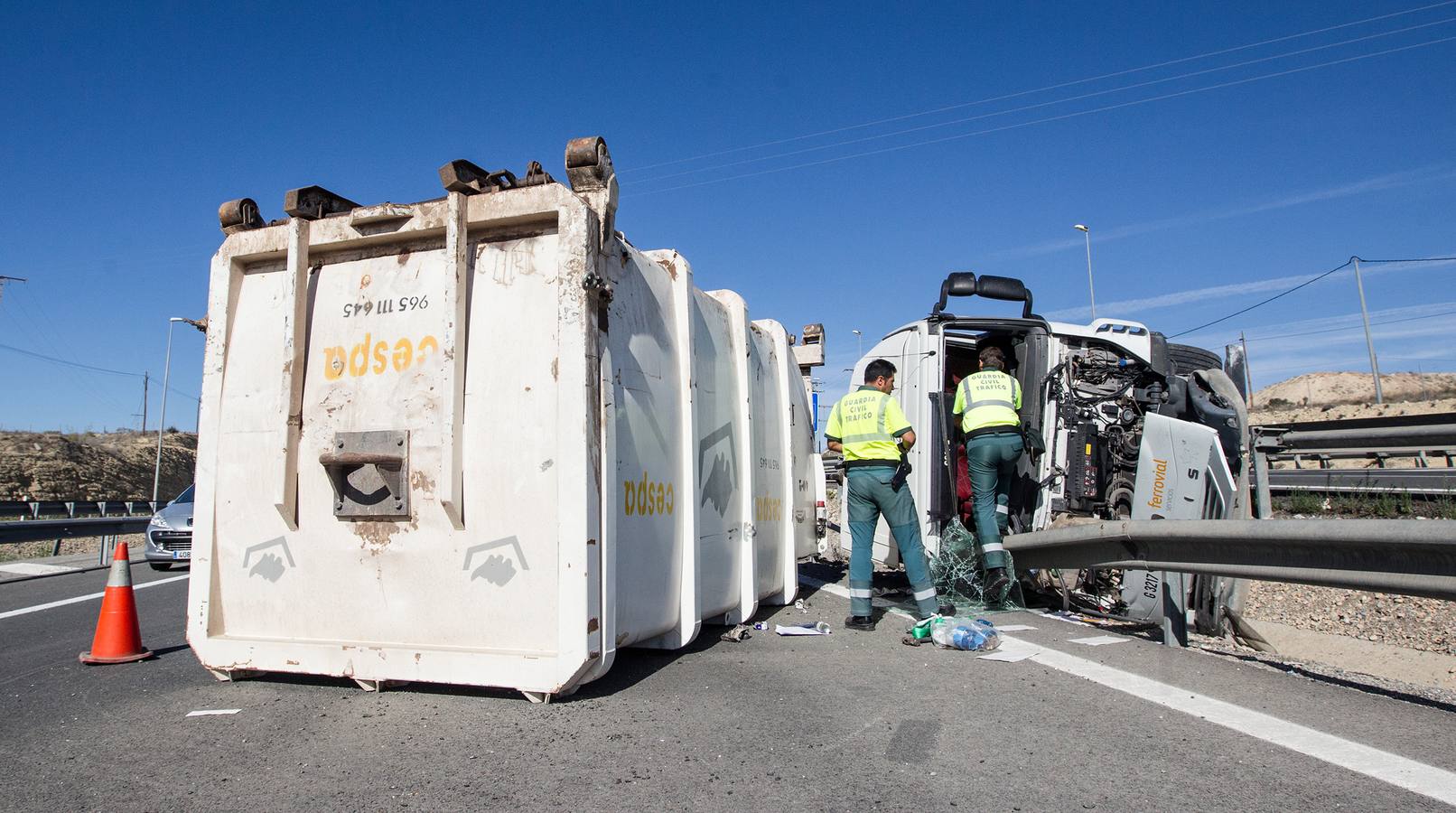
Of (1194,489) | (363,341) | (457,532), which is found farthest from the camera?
(1194,489)

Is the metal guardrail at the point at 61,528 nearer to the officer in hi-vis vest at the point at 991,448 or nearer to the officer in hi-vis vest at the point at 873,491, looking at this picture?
the officer in hi-vis vest at the point at 873,491

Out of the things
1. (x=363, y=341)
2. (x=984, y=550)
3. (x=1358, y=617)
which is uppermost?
(x=363, y=341)

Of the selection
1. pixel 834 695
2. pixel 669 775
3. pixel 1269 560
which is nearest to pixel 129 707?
pixel 669 775

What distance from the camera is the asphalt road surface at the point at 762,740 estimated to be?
2592 mm

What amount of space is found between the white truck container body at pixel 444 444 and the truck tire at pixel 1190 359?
5.30 metres

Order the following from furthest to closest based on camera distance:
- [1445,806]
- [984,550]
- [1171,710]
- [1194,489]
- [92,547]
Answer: [92,547]
[984,550]
[1194,489]
[1171,710]
[1445,806]

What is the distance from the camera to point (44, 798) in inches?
105

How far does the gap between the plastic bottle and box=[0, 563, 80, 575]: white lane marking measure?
35.7 feet

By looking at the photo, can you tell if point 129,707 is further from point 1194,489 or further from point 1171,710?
point 1194,489

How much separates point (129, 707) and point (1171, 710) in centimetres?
427

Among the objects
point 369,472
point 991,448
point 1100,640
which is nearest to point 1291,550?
point 1100,640

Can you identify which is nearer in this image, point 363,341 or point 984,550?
point 363,341

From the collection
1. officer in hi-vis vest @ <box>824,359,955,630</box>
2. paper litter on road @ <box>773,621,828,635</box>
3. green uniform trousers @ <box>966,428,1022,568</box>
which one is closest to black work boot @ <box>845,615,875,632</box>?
officer in hi-vis vest @ <box>824,359,955,630</box>

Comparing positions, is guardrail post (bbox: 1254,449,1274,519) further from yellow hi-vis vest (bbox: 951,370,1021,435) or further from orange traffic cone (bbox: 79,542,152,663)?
orange traffic cone (bbox: 79,542,152,663)
